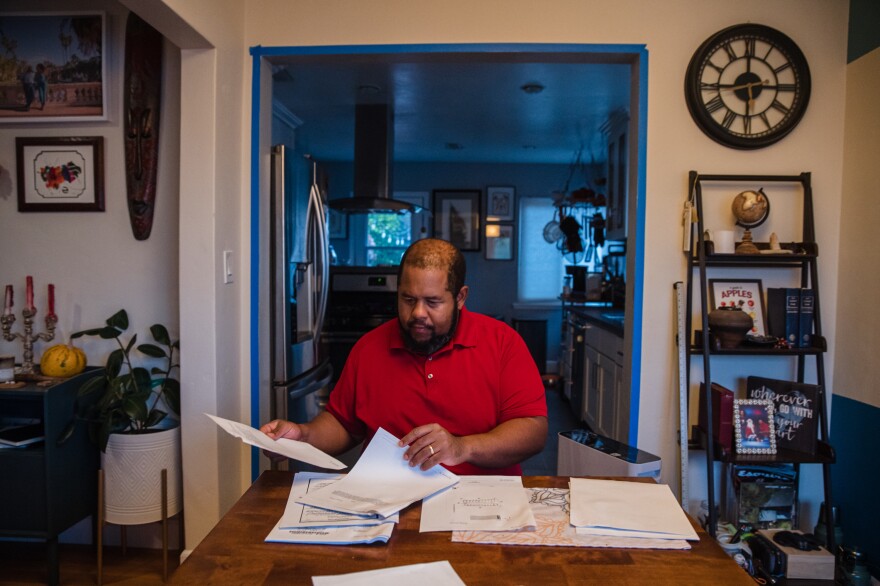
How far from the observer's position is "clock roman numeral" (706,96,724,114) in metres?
2.40

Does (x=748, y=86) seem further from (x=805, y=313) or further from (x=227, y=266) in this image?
(x=227, y=266)

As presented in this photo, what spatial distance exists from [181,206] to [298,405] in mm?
1162

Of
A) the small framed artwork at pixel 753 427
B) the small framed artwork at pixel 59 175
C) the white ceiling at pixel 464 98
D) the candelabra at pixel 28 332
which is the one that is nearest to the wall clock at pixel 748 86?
the white ceiling at pixel 464 98

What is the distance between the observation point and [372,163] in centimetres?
496

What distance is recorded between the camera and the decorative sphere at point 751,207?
2348 millimetres

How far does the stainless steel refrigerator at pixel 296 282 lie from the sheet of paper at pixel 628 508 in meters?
1.74

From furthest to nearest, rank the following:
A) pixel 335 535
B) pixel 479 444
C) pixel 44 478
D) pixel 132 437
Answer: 1. pixel 132 437
2. pixel 44 478
3. pixel 479 444
4. pixel 335 535

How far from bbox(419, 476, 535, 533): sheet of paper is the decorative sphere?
1.64m

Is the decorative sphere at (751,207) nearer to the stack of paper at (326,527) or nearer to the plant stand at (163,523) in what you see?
the stack of paper at (326,527)

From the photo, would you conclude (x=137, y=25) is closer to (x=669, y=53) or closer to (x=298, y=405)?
(x=298, y=405)

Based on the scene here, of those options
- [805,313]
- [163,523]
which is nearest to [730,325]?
[805,313]

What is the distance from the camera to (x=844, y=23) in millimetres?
2389

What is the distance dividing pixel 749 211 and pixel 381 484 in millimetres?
1898

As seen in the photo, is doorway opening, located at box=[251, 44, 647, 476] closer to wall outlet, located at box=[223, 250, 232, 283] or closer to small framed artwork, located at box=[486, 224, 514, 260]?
wall outlet, located at box=[223, 250, 232, 283]
